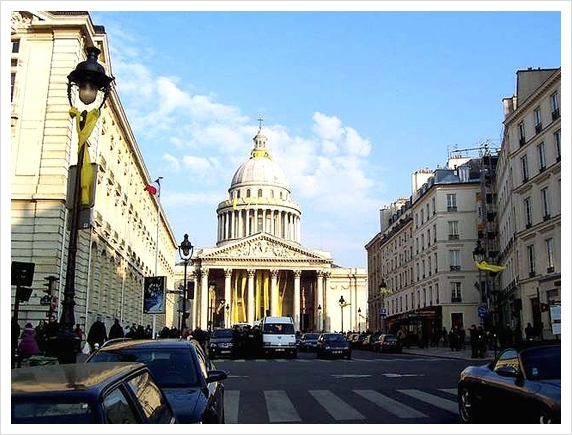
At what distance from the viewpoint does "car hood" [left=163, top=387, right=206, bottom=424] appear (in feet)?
21.0

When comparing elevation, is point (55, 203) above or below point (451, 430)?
above

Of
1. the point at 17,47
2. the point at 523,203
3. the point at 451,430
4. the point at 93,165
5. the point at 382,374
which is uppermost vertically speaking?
the point at 17,47

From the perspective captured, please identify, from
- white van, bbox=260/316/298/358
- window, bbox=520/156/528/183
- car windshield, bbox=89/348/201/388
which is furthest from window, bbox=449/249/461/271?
car windshield, bbox=89/348/201/388

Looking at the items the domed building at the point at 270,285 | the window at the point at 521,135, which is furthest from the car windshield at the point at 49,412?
the domed building at the point at 270,285

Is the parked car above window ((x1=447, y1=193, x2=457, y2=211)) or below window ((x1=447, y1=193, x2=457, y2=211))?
below

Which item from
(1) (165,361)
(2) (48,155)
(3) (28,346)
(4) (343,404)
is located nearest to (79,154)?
(1) (165,361)

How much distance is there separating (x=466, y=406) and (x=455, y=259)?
5014 cm

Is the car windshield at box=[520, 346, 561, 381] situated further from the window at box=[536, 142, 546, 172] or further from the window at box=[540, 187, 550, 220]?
the window at box=[536, 142, 546, 172]

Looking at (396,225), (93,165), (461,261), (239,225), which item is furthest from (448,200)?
(239,225)

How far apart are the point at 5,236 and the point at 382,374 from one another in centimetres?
1613

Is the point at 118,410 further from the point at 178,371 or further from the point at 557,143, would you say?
the point at 557,143

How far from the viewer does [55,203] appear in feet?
90.2

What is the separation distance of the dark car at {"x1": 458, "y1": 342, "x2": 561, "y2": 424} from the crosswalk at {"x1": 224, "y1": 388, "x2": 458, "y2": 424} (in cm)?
146

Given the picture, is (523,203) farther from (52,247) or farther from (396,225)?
(396,225)
